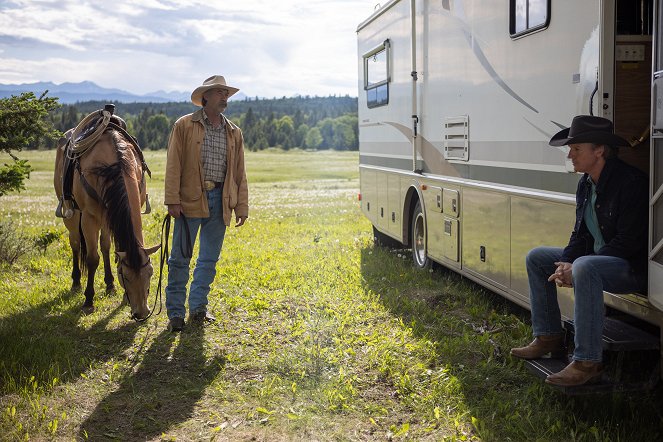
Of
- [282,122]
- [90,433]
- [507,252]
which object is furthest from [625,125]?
[282,122]

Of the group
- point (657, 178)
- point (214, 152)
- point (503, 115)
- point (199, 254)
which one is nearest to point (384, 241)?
point (199, 254)

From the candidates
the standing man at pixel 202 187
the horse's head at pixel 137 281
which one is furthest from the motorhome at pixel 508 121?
the horse's head at pixel 137 281

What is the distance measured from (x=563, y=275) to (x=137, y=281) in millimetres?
3132

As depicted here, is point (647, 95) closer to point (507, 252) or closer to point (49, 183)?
point (507, 252)

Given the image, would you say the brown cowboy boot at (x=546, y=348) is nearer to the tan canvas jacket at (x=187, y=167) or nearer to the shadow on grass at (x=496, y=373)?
the shadow on grass at (x=496, y=373)

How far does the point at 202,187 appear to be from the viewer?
19.8ft

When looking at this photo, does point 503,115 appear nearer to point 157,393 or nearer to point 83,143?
point 157,393

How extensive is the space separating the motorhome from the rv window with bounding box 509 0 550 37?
13 mm

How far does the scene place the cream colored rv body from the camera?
4.34 metres

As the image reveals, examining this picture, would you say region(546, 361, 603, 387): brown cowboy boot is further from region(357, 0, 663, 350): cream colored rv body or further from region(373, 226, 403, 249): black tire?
region(373, 226, 403, 249): black tire

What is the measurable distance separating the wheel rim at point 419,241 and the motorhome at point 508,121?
0.01m

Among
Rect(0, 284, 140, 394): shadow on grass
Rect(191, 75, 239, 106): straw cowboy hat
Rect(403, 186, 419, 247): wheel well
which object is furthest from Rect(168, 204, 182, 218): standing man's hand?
Rect(403, 186, 419, 247): wheel well

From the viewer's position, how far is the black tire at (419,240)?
8173mm

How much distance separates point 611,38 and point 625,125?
57 centimetres
